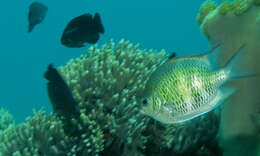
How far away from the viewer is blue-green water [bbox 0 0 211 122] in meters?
76.4

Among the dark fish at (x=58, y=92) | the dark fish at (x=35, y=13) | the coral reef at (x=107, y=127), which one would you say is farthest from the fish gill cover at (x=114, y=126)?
the dark fish at (x=35, y=13)

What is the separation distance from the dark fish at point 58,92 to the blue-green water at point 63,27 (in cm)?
5312

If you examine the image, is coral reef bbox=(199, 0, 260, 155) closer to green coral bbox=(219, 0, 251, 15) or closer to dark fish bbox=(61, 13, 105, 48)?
green coral bbox=(219, 0, 251, 15)

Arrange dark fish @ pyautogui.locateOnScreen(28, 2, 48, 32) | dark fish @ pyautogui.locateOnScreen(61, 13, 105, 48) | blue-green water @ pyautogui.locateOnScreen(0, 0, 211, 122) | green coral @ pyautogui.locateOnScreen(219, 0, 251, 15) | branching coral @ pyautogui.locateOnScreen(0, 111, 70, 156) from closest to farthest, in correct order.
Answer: green coral @ pyautogui.locateOnScreen(219, 0, 251, 15) < branching coral @ pyautogui.locateOnScreen(0, 111, 70, 156) < dark fish @ pyautogui.locateOnScreen(61, 13, 105, 48) < dark fish @ pyautogui.locateOnScreen(28, 2, 48, 32) < blue-green water @ pyautogui.locateOnScreen(0, 0, 211, 122)

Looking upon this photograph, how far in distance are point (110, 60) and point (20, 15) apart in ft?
333

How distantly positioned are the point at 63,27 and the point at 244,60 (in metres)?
97.2

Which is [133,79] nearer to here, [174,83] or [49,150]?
[49,150]

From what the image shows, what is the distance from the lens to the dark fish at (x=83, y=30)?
5363mm

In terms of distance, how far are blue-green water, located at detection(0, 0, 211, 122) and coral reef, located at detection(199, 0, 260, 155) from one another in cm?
5340

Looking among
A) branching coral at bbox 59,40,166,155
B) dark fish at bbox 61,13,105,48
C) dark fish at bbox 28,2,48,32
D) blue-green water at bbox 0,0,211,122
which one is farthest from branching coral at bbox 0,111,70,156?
blue-green water at bbox 0,0,211,122

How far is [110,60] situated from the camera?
4.74 m

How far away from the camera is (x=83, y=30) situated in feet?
17.7

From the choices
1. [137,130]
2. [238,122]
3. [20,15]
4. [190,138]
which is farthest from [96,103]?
[20,15]

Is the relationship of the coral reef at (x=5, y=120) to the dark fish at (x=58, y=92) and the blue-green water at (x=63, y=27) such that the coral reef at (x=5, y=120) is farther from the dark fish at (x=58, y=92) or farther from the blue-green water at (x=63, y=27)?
the blue-green water at (x=63, y=27)
